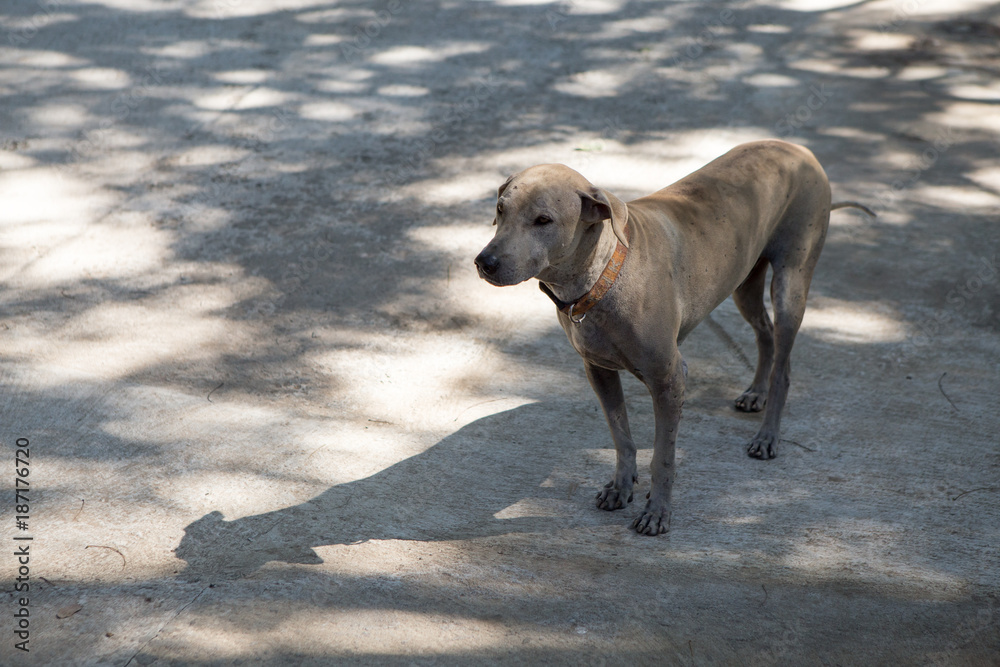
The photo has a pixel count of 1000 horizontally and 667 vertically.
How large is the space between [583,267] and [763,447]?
64.1 inches

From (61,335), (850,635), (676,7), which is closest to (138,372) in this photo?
(61,335)

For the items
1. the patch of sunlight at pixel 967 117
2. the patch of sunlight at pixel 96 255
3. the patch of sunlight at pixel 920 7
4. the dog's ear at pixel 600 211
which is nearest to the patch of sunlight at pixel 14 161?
the patch of sunlight at pixel 96 255

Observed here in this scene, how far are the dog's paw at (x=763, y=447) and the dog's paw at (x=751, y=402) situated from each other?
1.29ft

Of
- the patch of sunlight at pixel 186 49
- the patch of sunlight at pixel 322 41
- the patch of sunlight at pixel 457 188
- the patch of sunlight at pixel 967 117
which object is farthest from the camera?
the patch of sunlight at pixel 322 41

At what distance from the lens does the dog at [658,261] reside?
3041 mm

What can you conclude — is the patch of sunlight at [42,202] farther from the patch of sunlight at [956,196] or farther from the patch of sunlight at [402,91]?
the patch of sunlight at [956,196]

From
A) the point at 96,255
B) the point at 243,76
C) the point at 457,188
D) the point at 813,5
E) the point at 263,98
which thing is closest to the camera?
the point at 96,255

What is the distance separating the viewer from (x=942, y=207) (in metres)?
6.46

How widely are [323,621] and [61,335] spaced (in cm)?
313

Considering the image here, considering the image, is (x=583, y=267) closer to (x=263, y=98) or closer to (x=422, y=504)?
(x=422, y=504)

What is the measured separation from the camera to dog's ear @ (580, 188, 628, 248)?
3060 mm

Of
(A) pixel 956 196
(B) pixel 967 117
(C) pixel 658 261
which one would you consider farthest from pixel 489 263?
(B) pixel 967 117

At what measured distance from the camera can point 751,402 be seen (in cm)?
458

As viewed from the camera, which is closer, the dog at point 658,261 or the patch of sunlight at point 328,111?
the dog at point 658,261
